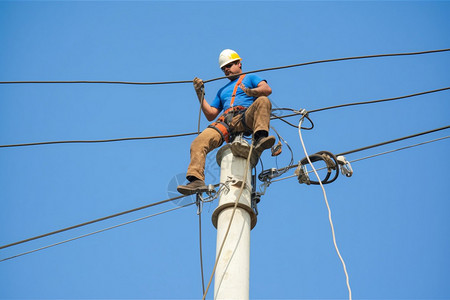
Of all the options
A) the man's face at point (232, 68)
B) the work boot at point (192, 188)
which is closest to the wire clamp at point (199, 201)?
the work boot at point (192, 188)

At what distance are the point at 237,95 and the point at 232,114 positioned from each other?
0.41m

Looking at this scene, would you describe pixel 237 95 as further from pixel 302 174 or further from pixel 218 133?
pixel 302 174

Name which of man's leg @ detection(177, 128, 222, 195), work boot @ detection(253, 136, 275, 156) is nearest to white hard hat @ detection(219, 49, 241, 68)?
man's leg @ detection(177, 128, 222, 195)

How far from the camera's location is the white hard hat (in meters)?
6.46

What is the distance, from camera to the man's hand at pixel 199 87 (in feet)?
20.1

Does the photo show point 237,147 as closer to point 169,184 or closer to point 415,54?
point 169,184

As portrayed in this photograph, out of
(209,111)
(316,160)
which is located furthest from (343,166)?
(209,111)

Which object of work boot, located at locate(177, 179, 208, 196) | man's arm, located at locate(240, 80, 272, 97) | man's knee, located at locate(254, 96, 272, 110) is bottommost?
work boot, located at locate(177, 179, 208, 196)

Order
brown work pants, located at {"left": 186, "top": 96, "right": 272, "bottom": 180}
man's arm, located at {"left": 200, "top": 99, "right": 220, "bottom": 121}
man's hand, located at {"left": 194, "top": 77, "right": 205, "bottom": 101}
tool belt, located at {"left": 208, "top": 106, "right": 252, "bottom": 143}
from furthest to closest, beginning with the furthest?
man's arm, located at {"left": 200, "top": 99, "right": 220, "bottom": 121} < man's hand, located at {"left": 194, "top": 77, "right": 205, "bottom": 101} < tool belt, located at {"left": 208, "top": 106, "right": 252, "bottom": 143} < brown work pants, located at {"left": 186, "top": 96, "right": 272, "bottom": 180}

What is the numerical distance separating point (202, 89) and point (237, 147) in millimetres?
1427

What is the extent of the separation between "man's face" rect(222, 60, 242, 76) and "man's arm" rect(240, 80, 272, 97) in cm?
45

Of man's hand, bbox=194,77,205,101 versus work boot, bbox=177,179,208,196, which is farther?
man's hand, bbox=194,77,205,101

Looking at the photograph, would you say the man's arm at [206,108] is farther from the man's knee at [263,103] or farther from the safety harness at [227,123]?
the man's knee at [263,103]

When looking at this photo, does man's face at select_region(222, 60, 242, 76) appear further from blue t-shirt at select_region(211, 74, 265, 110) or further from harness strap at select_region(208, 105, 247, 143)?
harness strap at select_region(208, 105, 247, 143)
